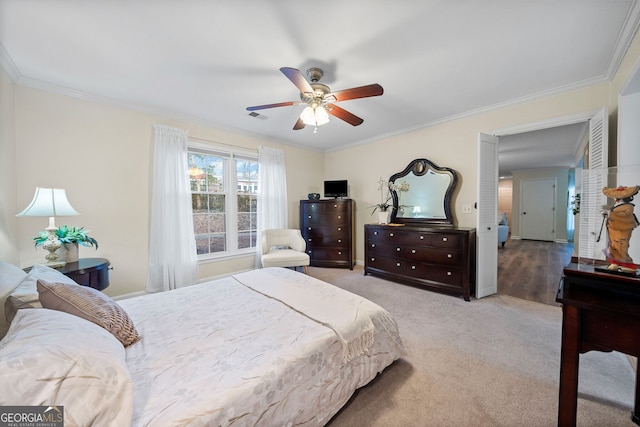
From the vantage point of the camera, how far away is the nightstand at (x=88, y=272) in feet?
6.57

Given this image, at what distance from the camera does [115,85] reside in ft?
8.36

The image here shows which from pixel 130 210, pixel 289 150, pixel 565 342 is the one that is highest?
pixel 289 150

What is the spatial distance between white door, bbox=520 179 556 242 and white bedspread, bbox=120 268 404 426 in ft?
28.9

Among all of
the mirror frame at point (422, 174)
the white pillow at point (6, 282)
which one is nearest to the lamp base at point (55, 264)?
the white pillow at point (6, 282)

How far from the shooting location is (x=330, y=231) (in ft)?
15.1

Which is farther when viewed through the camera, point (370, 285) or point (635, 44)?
point (370, 285)

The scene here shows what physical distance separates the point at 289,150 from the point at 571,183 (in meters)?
8.58

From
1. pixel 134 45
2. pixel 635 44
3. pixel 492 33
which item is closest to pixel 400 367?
pixel 492 33

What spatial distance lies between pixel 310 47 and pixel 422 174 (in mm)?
2686

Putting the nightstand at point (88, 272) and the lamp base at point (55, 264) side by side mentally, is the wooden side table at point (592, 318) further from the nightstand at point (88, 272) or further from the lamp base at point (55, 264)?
the lamp base at point (55, 264)

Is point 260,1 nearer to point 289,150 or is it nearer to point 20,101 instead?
point 20,101

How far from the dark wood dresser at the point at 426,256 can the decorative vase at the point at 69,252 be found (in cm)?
364

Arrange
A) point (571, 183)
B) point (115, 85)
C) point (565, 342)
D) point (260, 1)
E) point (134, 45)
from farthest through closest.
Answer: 1. point (571, 183)
2. point (115, 85)
3. point (134, 45)
4. point (260, 1)
5. point (565, 342)

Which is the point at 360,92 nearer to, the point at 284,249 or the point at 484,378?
the point at 484,378
